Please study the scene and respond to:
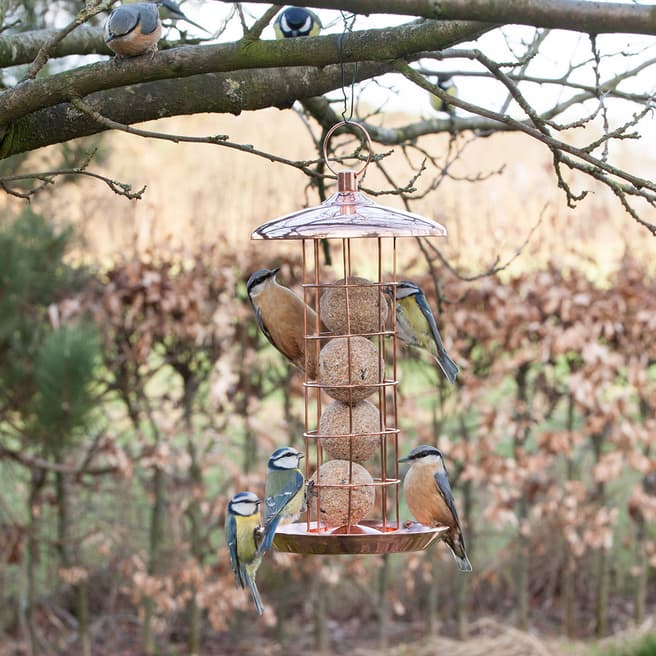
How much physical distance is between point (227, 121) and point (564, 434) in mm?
5532

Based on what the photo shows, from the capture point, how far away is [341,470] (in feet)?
9.45

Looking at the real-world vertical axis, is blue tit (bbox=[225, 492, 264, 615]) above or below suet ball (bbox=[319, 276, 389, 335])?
below

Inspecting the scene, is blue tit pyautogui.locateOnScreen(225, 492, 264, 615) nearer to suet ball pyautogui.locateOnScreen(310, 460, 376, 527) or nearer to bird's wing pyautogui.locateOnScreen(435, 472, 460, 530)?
suet ball pyautogui.locateOnScreen(310, 460, 376, 527)

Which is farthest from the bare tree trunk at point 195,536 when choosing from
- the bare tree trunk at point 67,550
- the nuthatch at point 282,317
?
the nuthatch at point 282,317

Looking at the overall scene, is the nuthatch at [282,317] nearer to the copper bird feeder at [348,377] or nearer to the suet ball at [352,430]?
the copper bird feeder at [348,377]

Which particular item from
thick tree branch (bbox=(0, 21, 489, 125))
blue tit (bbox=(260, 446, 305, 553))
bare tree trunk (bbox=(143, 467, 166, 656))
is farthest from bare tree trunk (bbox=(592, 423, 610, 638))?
thick tree branch (bbox=(0, 21, 489, 125))

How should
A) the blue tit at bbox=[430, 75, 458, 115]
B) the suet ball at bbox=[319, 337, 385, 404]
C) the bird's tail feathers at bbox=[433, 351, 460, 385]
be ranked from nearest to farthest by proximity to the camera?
the suet ball at bbox=[319, 337, 385, 404] → the bird's tail feathers at bbox=[433, 351, 460, 385] → the blue tit at bbox=[430, 75, 458, 115]

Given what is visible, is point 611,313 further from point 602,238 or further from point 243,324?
point 243,324

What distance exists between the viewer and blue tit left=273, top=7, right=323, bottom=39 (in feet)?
12.9

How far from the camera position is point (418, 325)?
334cm

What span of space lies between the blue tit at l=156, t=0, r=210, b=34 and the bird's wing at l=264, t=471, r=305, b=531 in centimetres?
205

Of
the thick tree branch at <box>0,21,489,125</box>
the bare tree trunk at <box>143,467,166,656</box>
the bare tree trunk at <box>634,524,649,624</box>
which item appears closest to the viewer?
the thick tree branch at <box>0,21,489,125</box>

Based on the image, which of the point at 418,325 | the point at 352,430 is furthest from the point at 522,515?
the point at 352,430

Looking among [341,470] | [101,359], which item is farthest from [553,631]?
[341,470]
